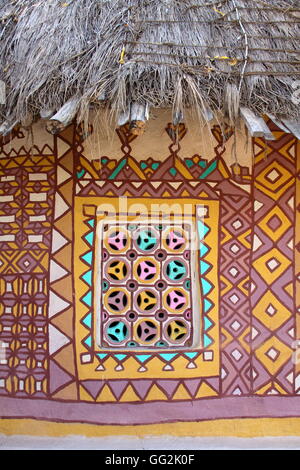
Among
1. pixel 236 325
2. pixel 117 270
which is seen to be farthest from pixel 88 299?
pixel 236 325

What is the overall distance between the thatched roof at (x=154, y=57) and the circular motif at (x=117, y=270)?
106 centimetres

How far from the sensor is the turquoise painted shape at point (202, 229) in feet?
12.5

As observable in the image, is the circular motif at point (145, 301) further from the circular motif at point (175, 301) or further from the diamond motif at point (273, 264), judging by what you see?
the diamond motif at point (273, 264)

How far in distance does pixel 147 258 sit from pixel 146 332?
499 millimetres

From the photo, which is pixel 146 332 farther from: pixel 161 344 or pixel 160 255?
pixel 160 255

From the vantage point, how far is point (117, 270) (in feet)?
12.5

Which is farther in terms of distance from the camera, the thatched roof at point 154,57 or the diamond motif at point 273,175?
the diamond motif at point 273,175

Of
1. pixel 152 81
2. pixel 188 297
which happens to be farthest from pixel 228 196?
pixel 152 81

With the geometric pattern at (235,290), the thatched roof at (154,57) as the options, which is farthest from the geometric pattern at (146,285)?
the thatched roof at (154,57)

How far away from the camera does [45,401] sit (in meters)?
3.76

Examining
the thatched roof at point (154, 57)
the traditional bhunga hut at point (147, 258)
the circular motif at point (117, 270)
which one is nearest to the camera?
the thatched roof at point (154, 57)

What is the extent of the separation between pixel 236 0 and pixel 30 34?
1360 mm
